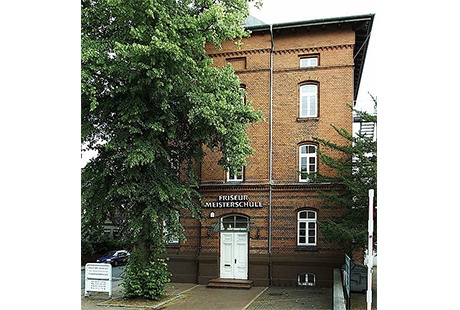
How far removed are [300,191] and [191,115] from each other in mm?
5058

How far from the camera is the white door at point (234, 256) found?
13930 mm

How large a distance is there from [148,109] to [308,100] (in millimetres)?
5515

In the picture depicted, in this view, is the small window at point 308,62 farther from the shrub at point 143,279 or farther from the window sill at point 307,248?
the shrub at point 143,279

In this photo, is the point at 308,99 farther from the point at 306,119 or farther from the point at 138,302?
the point at 138,302

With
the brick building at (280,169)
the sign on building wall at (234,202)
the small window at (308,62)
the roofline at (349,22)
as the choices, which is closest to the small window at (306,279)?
the brick building at (280,169)

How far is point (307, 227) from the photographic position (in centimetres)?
1362

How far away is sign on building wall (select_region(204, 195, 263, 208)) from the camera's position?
1396cm

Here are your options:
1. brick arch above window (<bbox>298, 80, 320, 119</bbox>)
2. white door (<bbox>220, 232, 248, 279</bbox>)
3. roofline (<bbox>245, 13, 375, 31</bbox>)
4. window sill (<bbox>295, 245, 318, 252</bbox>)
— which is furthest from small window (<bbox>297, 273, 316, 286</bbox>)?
roofline (<bbox>245, 13, 375, 31</bbox>)

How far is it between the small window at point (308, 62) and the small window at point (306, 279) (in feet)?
19.7

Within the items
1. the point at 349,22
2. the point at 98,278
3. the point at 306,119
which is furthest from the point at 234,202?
the point at 349,22

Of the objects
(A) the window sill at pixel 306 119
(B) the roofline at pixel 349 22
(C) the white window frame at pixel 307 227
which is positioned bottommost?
(C) the white window frame at pixel 307 227

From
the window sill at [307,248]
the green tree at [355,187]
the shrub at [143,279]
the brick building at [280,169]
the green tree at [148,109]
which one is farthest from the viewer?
the brick building at [280,169]
